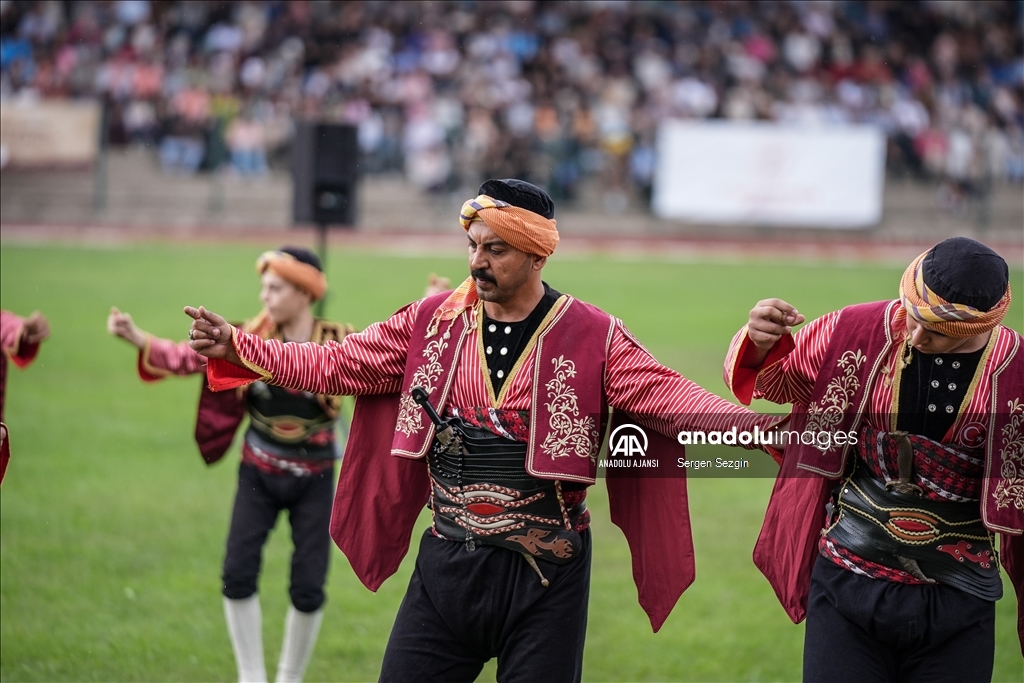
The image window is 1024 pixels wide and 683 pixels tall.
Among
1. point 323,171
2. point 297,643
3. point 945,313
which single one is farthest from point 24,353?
point 323,171

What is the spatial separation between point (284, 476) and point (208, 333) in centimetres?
202

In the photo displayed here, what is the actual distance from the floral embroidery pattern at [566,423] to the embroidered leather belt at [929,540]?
0.87 m

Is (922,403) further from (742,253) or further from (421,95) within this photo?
(421,95)

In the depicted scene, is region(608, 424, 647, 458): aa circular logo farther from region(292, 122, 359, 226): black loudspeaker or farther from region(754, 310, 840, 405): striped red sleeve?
region(292, 122, 359, 226): black loudspeaker

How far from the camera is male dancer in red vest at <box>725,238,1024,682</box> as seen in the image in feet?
11.9

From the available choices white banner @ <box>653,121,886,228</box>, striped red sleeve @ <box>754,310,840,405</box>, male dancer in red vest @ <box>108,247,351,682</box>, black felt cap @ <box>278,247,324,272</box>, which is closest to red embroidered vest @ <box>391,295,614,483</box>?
striped red sleeve @ <box>754,310,840,405</box>

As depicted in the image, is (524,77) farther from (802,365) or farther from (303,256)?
(802,365)

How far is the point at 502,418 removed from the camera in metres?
3.83

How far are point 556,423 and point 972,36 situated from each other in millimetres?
29084

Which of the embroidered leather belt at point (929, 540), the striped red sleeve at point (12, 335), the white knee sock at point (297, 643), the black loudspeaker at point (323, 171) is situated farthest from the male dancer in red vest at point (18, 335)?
the black loudspeaker at point (323, 171)

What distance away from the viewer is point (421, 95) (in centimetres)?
2595

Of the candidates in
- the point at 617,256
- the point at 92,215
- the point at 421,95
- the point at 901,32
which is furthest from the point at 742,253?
the point at 92,215

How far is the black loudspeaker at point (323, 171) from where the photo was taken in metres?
Result: 9.58

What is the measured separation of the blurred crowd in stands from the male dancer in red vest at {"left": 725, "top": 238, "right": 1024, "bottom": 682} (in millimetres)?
19629
